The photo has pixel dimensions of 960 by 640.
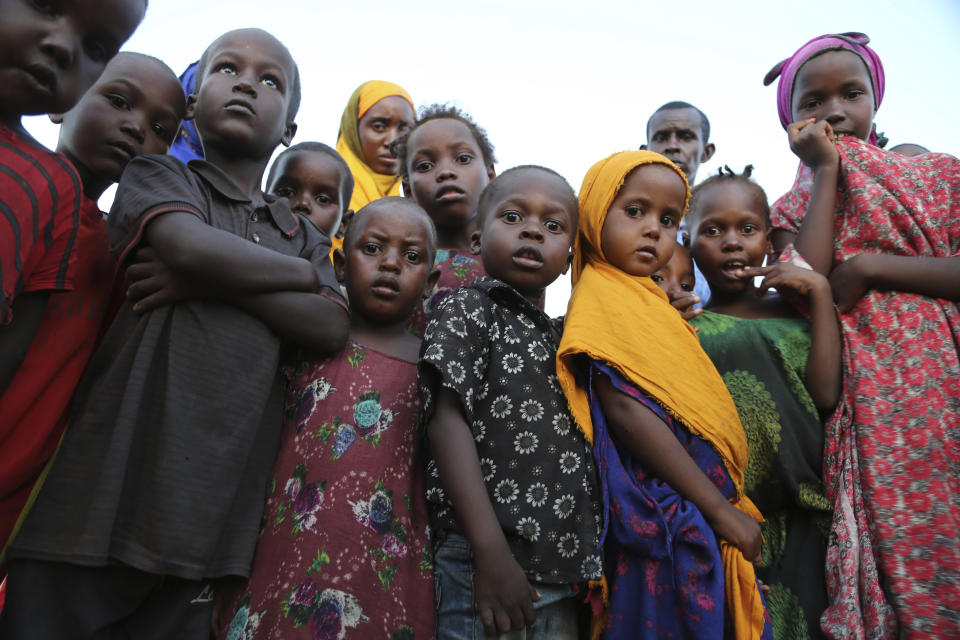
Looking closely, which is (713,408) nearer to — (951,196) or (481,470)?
(481,470)

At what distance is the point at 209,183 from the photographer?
2.16 m

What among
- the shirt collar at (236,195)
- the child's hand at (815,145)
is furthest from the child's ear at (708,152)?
the shirt collar at (236,195)

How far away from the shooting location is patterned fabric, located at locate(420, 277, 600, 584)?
1792 millimetres

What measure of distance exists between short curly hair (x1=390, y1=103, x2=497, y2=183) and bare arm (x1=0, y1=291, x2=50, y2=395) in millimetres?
1845

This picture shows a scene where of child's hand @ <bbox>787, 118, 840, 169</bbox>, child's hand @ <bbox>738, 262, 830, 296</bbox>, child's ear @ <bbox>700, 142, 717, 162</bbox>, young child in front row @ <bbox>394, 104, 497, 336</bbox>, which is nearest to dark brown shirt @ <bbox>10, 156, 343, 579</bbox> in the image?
young child in front row @ <bbox>394, 104, 497, 336</bbox>

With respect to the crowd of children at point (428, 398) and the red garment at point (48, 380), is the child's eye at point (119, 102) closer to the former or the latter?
the crowd of children at point (428, 398)

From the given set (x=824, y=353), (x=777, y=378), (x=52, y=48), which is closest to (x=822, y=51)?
(x=824, y=353)

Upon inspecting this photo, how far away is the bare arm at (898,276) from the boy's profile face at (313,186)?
7.55ft

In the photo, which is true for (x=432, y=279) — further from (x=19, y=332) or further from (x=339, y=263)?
(x=19, y=332)

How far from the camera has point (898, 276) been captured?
2.30 m

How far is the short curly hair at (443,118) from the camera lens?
3343 millimetres

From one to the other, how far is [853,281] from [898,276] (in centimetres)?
14

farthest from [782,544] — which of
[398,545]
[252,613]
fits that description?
[252,613]

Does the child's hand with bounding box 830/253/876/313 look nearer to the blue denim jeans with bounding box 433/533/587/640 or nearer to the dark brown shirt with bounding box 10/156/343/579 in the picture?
the blue denim jeans with bounding box 433/533/587/640
